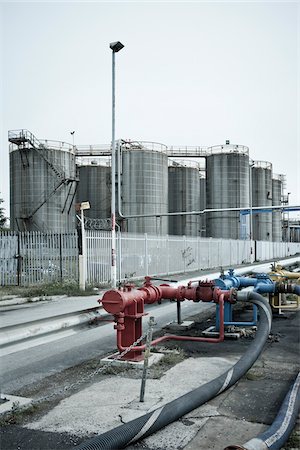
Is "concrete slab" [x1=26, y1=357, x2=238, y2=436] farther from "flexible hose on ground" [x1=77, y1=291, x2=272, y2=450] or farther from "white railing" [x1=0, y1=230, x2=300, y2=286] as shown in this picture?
"white railing" [x1=0, y1=230, x2=300, y2=286]

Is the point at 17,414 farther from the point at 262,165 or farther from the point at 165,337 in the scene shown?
the point at 262,165

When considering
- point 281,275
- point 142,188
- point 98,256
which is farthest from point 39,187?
point 281,275

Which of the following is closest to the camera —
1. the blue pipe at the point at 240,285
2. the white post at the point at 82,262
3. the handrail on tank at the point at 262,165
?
the blue pipe at the point at 240,285

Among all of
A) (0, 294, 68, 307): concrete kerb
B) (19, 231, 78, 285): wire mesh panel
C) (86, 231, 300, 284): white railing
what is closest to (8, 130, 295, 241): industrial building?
(86, 231, 300, 284): white railing

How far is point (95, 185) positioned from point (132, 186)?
25.9ft

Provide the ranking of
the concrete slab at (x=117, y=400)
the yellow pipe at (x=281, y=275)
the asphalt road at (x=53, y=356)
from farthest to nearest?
the yellow pipe at (x=281, y=275) → the asphalt road at (x=53, y=356) → the concrete slab at (x=117, y=400)

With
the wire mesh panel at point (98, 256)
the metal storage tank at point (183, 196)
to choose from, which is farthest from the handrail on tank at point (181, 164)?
the wire mesh panel at point (98, 256)

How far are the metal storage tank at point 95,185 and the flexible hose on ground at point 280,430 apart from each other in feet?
116

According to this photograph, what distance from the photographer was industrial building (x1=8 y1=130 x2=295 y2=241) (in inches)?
1260

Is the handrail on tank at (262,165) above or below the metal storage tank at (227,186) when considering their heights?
above

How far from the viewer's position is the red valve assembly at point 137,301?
5.97 m

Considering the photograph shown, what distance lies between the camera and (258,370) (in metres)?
5.90

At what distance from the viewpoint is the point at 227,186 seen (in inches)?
1533

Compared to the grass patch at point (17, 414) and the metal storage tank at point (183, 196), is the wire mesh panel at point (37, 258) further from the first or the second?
the metal storage tank at point (183, 196)
